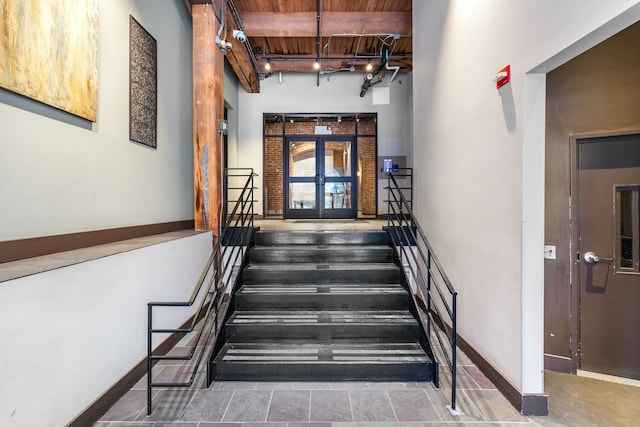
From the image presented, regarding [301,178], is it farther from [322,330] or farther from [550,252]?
[550,252]

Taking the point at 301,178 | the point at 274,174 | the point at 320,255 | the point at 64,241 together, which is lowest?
the point at 320,255

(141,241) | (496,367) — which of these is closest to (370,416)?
(496,367)

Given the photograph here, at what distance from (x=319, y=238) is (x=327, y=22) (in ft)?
12.5

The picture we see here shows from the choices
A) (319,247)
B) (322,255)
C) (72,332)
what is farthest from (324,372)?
(72,332)

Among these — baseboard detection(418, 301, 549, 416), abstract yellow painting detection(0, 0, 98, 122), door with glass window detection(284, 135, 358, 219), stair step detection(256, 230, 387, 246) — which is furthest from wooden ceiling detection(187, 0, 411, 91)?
baseboard detection(418, 301, 549, 416)

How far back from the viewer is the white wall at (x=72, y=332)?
1518mm

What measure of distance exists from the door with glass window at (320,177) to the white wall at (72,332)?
5146mm

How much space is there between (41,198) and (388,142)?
659 cm

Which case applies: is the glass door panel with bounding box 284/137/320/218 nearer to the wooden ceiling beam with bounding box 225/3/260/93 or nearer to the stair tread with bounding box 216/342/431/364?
the wooden ceiling beam with bounding box 225/3/260/93

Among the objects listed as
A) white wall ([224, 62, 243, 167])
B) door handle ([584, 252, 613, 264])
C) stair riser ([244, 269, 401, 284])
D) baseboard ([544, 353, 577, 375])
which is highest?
white wall ([224, 62, 243, 167])

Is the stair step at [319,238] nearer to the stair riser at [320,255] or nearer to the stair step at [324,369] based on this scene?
the stair riser at [320,255]

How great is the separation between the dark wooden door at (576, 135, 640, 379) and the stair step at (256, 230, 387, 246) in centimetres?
215

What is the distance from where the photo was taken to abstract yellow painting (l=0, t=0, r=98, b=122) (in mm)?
1819

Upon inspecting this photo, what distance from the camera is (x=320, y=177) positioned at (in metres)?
7.80
